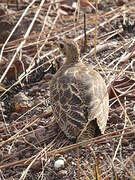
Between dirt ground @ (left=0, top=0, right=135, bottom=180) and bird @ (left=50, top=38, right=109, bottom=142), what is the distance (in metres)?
0.11

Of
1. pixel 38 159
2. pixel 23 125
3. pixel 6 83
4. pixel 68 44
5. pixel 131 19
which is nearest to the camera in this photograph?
pixel 38 159

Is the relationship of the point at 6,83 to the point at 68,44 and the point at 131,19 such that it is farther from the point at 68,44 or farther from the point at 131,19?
the point at 131,19

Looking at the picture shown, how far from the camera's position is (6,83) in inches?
241

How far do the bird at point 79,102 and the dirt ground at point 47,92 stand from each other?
11 cm

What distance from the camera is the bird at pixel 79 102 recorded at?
14.8ft

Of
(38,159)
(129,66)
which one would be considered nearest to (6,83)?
(129,66)

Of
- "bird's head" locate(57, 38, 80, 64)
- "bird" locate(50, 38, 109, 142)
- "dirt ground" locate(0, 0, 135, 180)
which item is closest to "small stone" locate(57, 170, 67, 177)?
"dirt ground" locate(0, 0, 135, 180)

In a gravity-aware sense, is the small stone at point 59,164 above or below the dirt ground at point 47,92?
below

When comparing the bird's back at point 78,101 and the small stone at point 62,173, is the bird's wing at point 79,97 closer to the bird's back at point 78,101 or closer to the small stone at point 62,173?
the bird's back at point 78,101

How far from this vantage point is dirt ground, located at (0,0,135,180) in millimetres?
4465

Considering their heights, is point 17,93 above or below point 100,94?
below

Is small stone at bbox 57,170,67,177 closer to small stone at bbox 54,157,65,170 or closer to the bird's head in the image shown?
small stone at bbox 54,157,65,170

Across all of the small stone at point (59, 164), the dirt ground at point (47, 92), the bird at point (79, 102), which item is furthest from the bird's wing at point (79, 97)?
the small stone at point (59, 164)

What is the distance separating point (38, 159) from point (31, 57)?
2169 millimetres
